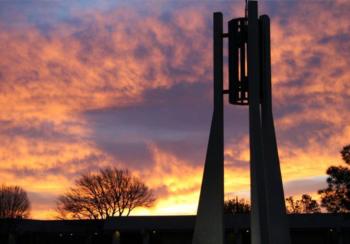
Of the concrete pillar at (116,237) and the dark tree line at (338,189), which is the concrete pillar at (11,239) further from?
the dark tree line at (338,189)

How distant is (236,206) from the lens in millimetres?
68625

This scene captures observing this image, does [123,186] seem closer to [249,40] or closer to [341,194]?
[341,194]

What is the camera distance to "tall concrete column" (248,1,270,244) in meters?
21.7

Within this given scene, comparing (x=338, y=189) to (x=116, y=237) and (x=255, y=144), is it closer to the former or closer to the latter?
(x=255, y=144)

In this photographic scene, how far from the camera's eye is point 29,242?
4850 centimetres

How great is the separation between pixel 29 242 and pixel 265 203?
30445 millimetres

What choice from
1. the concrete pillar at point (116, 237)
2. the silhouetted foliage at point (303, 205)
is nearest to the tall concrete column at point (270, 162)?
the concrete pillar at point (116, 237)

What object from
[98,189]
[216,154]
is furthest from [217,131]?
[98,189]

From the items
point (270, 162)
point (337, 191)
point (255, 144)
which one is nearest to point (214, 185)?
point (255, 144)

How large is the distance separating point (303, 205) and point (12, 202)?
40.5 metres

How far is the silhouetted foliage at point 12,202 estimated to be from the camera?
198ft

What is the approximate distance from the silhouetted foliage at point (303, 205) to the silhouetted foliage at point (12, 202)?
36636 millimetres

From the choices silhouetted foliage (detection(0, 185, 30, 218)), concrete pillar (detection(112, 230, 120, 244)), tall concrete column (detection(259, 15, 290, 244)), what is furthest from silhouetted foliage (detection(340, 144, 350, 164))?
silhouetted foliage (detection(0, 185, 30, 218))

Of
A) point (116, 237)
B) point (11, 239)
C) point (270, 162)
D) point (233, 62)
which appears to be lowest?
point (270, 162)
